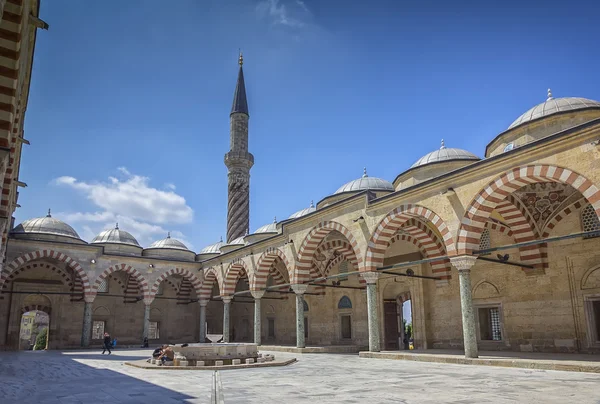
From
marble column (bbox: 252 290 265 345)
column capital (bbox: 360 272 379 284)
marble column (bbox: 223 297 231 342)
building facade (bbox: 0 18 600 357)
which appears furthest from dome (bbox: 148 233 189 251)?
column capital (bbox: 360 272 379 284)

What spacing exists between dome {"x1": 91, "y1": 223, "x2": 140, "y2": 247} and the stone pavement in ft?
48.8

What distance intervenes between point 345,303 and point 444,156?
24.8 feet

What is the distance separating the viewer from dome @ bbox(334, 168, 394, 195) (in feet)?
61.0

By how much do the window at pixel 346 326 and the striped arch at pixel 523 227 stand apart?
8363 millimetres

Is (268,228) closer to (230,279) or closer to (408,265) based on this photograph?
(230,279)

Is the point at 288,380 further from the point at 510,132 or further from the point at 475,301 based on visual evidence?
the point at 510,132

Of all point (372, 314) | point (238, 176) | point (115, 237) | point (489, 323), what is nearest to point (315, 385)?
point (372, 314)

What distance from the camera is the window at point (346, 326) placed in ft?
64.1

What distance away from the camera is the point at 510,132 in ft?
42.9

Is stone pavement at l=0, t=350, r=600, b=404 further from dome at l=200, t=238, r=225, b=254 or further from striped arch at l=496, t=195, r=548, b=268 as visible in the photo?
dome at l=200, t=238, r=225, b=254

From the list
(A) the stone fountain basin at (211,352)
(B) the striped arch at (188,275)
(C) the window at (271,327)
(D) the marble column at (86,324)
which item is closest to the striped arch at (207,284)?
(B) the striped arch at (188,275)

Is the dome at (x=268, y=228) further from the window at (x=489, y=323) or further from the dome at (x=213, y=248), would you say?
the window at (x=489, y=323)

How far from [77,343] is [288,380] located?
17.2 m

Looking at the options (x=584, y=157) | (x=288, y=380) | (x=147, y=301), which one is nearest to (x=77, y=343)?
(x=147, y=301)
